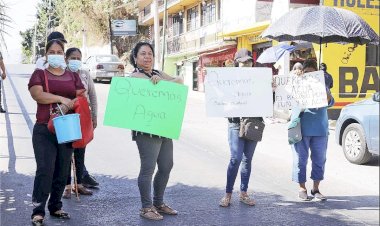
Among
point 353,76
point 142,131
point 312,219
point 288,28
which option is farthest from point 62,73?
point 353,76

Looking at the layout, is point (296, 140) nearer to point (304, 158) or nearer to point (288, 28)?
point (304, 158)

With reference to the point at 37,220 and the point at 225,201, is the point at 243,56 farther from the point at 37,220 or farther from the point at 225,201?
the point at 37,220

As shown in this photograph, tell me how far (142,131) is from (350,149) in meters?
5.05

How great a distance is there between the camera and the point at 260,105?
5199 mm

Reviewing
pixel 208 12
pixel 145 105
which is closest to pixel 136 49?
pixel 145 105

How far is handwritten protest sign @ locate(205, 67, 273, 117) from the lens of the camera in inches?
201

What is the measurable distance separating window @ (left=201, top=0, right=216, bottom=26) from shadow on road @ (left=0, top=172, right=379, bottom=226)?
73.2 ft

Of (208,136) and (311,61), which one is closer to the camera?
(311,61)

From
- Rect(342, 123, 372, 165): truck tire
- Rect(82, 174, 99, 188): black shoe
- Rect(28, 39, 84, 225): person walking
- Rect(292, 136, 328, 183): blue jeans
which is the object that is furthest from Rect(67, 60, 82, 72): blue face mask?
Rect(342, 123, 372, 165): truck tire

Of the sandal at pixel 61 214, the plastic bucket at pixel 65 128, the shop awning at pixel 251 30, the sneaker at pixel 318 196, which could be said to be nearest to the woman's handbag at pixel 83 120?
the plastic bucket at pixel 65 128

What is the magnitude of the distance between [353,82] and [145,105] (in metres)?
10.7

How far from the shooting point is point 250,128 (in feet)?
17.4

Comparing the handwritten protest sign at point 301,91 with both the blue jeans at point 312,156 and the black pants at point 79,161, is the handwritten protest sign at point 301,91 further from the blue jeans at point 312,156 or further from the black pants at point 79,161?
the black pants at point 79,161

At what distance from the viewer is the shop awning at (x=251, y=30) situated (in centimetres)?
1900
